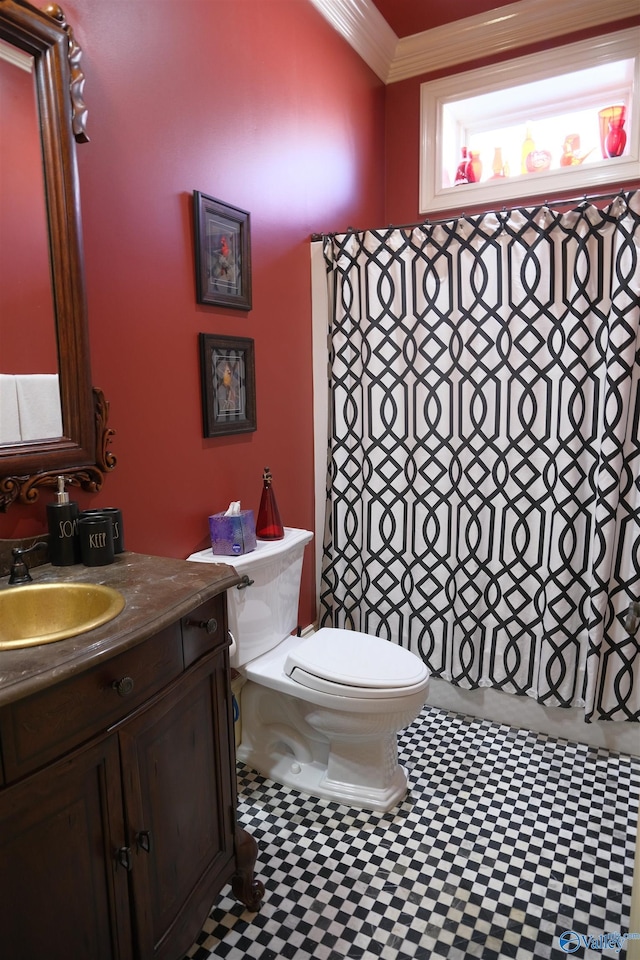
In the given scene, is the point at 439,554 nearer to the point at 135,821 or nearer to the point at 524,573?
the point at 524,573

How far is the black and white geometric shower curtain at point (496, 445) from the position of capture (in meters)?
2.01

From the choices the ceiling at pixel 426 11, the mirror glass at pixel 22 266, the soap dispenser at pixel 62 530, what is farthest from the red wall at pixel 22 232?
the ceiling at pixel 426 11

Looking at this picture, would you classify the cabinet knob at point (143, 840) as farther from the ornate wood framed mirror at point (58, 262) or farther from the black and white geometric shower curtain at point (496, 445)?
the black and white geometric shower curtain at point (496, 445)

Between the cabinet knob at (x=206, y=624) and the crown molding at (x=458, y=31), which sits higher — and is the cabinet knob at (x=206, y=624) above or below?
below

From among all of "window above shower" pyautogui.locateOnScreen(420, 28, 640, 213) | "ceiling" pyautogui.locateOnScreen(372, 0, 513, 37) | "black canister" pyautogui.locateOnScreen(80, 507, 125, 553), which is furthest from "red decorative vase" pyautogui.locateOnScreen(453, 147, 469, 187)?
"black canister" pyautogui.locateOnScreen(80, 507, 125, 553)

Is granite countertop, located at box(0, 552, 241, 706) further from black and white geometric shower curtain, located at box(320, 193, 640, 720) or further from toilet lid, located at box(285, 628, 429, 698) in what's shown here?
black and white geometric shower curtain, located at box(320, 193, 640, 720)

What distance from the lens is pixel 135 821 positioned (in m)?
1.08

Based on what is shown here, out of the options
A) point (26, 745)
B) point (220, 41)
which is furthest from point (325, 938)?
point (220, 41)

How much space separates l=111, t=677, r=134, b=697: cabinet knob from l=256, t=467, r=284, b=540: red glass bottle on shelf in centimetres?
100

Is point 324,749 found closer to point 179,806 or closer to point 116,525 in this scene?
point 179,806

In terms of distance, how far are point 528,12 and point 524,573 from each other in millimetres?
2394

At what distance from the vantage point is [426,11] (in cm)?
257

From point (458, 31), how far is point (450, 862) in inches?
130

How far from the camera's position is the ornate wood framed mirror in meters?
1.26
